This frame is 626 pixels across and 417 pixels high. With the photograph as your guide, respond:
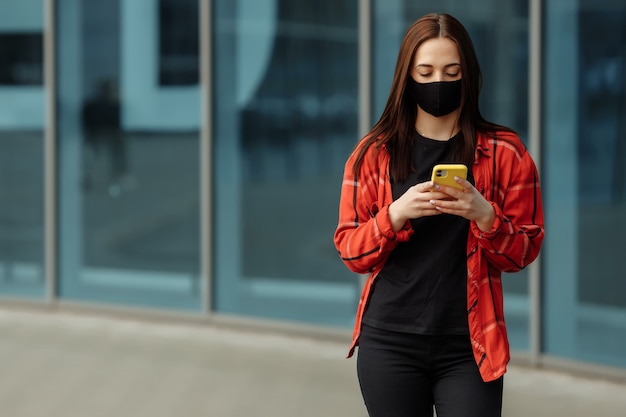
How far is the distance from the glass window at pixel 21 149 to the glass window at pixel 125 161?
223 millimetres

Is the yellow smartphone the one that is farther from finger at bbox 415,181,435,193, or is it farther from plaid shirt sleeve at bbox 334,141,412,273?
plaid shirt sleeve at bbox 334,141,412,273

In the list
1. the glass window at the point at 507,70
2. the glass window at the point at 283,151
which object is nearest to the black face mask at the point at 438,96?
the glass window at the point at 507,70

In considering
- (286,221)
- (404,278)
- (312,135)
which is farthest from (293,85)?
(404,278)

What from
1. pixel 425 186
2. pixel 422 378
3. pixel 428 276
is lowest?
pixel 422 378

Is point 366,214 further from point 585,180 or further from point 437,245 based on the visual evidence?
point 585,180

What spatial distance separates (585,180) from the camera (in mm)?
6391

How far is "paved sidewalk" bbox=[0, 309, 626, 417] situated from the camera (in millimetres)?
5770

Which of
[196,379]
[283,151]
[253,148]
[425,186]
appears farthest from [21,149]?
[425,186]

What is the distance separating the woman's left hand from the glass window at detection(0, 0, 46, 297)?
6768 millimetres

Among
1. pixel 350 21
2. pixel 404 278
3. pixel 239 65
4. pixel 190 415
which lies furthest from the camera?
pixel 239 65

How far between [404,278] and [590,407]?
129 inches

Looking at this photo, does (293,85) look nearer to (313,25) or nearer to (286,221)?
(313,25)

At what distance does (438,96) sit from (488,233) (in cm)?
38

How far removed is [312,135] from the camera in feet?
24.4
